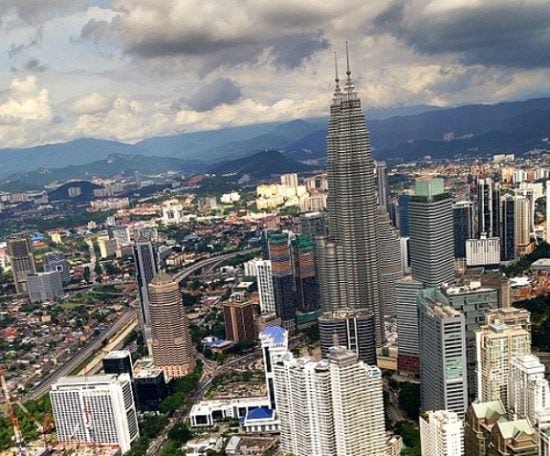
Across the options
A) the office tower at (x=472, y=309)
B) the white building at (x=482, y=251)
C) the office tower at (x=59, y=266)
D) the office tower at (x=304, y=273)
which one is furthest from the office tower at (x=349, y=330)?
the office tower at (x=59, y=266)

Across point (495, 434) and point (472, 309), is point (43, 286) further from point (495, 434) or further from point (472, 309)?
point (495, 434)

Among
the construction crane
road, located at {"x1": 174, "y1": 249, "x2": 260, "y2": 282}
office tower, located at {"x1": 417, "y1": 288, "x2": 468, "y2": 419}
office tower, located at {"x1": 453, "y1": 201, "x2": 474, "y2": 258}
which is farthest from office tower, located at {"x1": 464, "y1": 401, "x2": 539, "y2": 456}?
road, located at {"x1": 174, "y1": 249, "x2": 260, "y2": 282}

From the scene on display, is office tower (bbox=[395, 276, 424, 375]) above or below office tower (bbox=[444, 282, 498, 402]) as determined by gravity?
below

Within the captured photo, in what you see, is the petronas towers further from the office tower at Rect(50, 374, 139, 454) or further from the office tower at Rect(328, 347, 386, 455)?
the office tower at Rect(50, 374, 139, 454)

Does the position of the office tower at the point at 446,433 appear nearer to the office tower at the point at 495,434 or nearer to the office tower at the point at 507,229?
the office tower at the point at 495,434

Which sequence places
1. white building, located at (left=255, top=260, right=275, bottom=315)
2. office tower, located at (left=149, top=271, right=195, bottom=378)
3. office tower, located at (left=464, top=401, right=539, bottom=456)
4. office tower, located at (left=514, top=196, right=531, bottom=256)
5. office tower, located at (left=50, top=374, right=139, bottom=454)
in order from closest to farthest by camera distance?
1. office tower, located at (left=464, top=401, right=539, bottom=456)
2. office tower, located at (left=50, top=374, right=139, bottom=454)
3. office tower, located at (left=149, top=271, right=195, bottom=378)
4. white building, located at (left=255, top=260, right=275, bottom=315)
5. office tower, located at (left=514, top=196, right=531, bottom=256)

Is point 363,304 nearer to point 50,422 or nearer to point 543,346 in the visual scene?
point 543,346

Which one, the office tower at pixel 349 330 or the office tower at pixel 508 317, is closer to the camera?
the office tower at pixel 508 317
